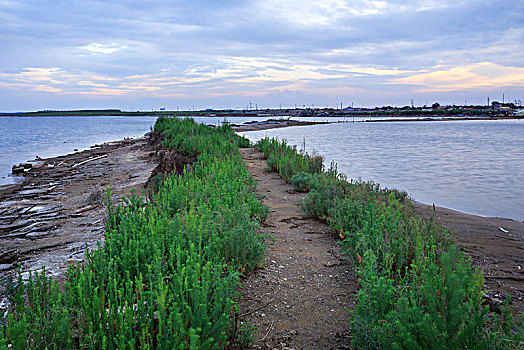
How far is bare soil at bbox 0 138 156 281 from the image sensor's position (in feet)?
22.3

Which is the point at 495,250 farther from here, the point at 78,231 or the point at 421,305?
the point at 78,231

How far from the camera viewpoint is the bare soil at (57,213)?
22.3 ft

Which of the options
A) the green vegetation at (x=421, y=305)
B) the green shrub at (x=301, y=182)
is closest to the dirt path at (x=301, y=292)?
the green vegetation at (x=421, y=305)

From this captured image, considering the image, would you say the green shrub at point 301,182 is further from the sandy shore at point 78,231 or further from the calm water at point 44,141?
the calm water at point 44,141

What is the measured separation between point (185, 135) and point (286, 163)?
5.71 m

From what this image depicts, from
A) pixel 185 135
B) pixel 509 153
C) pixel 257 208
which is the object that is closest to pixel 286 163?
pixel 257 208

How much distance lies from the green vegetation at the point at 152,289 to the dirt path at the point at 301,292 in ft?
1.11

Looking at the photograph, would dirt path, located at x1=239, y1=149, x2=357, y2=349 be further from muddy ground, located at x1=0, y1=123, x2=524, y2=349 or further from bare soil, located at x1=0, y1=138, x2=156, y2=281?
bare soil, located at x1=0, y1=138, x2=156, y2=281

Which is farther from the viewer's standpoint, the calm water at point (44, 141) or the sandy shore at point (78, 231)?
the calm water at point (44, 141)

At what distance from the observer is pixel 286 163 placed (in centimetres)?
1117

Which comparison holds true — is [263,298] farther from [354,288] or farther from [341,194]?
[341,194]

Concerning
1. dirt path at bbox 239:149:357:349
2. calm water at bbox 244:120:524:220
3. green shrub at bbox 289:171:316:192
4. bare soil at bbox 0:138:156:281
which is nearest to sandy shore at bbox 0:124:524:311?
bare soil at bbox 0:138:156:281

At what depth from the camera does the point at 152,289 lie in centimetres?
307

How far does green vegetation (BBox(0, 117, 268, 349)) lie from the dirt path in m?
0.34
